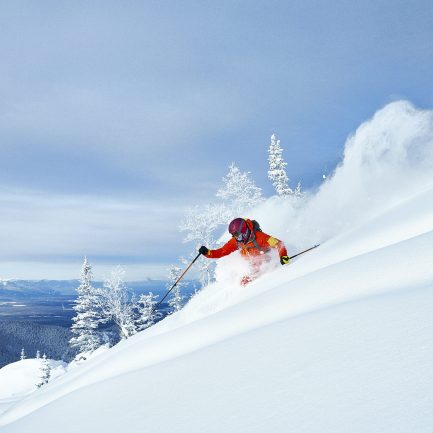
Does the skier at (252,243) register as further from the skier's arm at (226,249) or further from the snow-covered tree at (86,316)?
the snow-covered tree at (86,316)

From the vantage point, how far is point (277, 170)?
31328 millimetres

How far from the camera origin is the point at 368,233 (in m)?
5.73

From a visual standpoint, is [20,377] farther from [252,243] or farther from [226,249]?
[252,243]

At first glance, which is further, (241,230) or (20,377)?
(20,377)

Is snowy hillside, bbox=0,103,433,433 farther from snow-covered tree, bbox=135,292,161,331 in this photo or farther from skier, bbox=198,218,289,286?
snow-covered tree, bbox=135,292,161,331

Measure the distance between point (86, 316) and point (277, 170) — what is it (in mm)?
24435

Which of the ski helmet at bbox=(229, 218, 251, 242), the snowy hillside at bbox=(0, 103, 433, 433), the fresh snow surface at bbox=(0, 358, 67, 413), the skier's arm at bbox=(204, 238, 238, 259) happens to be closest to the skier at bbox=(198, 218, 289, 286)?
the ski helmet at bbox=(229, 218, 251, 242)

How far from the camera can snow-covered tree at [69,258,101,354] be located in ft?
124

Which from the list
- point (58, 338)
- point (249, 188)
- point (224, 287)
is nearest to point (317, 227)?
point (249, 188)

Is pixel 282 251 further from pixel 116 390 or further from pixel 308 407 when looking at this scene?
pixel 308 407

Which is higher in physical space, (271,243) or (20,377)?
(20,377)

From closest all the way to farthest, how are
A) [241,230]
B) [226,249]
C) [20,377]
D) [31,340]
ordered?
[241,230]
[226,249]
[20,377]
[31,340]

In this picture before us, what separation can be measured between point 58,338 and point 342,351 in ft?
695

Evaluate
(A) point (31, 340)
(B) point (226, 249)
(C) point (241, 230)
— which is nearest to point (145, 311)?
(B) point (226, 249)
